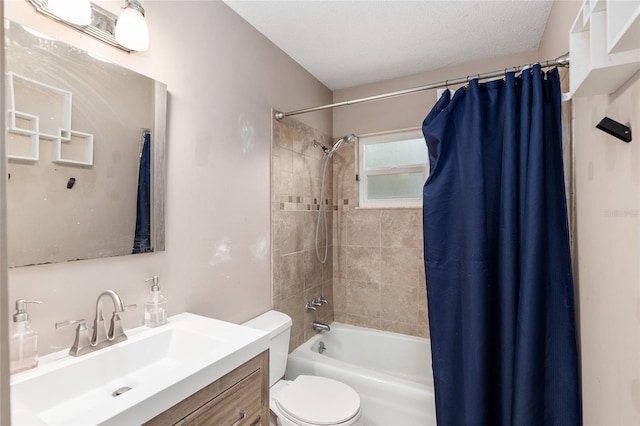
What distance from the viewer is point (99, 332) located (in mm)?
1065

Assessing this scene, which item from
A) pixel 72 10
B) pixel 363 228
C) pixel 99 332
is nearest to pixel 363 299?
pixel 363 228

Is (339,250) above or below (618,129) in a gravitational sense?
below

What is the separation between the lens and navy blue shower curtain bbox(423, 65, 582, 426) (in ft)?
4.21

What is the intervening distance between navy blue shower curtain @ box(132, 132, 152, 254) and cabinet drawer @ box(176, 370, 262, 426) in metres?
0.66

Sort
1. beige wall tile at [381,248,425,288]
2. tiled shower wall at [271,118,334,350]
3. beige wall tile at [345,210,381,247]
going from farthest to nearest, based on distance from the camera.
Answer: beige wall tile at [345,210,381,247]
beige wall tile at [381,248,425,288]
tiled shower wall at [271,118,334,350]

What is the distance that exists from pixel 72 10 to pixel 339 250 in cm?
230

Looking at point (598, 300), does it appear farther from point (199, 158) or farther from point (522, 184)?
point (199, 158)

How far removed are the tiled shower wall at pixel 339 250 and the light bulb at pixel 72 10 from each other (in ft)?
3.69

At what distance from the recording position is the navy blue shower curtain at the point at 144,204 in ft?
4.10

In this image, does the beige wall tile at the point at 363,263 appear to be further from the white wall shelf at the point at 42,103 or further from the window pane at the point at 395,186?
the white wall shelf at the point at 42,103

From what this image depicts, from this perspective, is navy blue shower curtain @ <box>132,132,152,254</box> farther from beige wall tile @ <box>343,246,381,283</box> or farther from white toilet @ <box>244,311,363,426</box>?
beige wall tile @ <box>343,246,381,283</box>

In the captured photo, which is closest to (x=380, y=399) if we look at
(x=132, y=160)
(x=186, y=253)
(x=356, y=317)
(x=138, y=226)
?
(x=356, y=317)

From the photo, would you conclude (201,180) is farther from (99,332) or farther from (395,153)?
(395,153)

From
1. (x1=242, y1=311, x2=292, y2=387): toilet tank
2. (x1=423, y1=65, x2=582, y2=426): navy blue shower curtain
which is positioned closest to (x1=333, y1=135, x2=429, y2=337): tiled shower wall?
(x1=423, y1=65, x2=582, y2=426): navy blue shower curtain
